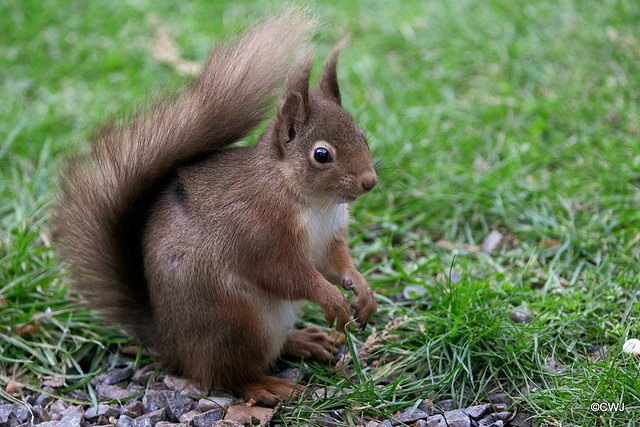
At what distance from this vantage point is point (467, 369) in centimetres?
213

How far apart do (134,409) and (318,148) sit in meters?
1.03

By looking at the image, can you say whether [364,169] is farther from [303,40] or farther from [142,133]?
[142,133]

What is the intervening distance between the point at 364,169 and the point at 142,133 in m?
0.72

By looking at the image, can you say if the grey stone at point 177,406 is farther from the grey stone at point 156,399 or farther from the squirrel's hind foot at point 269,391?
the squirrel's hind foot at point 269,391

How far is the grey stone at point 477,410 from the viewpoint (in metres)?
2.01

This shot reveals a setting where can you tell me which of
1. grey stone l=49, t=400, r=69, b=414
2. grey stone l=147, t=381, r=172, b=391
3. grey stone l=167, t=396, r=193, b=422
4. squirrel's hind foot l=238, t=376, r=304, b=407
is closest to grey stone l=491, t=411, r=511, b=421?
squirrel's hind foot l=238, t=376, r=304, b=407

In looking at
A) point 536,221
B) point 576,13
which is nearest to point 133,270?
point 536,221

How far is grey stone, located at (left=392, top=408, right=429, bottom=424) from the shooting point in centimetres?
202

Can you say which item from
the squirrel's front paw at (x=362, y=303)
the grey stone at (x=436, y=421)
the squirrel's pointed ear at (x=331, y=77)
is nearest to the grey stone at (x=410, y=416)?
the grey stone at (x=436, y=421)

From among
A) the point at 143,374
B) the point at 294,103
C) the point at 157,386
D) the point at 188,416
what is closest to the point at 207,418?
the point at 188,416

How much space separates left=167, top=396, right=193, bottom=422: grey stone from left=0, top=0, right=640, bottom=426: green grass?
1.07 ft

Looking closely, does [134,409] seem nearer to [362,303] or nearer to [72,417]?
[72,417]

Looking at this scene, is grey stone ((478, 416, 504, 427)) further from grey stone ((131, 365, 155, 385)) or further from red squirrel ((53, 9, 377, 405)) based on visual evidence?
grey stone ((131, 365, 155, 385))

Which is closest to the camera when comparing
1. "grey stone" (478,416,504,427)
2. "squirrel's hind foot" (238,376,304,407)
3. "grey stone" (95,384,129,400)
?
"grey stone" (478,416,504,427)
